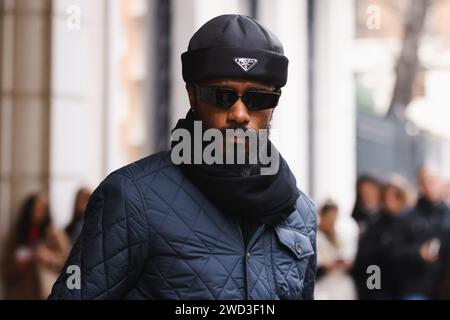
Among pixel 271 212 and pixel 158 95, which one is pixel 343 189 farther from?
pixel 271 212

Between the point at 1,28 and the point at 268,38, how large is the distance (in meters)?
7.01

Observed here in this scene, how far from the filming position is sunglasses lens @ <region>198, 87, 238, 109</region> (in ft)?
8.38

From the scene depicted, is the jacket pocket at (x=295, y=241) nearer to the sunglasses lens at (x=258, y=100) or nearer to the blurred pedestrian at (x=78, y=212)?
the sunglasses lens at (x=258, y=100)

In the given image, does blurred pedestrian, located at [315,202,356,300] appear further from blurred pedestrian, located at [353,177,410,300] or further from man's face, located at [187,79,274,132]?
man's face, located at [187,79,274,132]

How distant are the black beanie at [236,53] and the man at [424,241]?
4.39 metres

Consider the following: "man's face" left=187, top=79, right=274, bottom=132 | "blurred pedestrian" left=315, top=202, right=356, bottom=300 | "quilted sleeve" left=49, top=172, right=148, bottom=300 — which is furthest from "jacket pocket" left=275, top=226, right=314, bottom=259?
"blurred pedestrian" left=315, top=202, right=356, bottom=300

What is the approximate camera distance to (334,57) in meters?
12.7

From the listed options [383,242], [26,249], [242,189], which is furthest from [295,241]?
[26,249]

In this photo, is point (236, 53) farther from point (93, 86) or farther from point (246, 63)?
point (93, 86)

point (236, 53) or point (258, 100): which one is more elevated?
point (236, 53)

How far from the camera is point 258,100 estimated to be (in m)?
2.58

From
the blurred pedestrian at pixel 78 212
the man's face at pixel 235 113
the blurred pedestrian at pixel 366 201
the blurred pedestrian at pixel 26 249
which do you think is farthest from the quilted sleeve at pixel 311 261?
the blurred pedestrian at pixel 26 249

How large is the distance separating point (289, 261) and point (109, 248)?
473 mm

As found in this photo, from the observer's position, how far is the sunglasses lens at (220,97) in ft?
8.38
